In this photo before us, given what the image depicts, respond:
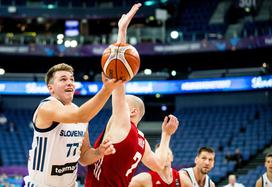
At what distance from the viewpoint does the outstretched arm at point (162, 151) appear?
5828mm

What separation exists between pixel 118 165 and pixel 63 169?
488mm

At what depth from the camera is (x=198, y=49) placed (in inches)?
1173

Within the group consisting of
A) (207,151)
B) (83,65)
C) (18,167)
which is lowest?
(18,167)

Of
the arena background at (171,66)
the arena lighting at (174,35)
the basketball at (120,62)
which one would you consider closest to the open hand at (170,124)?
the basketball at (120,62)

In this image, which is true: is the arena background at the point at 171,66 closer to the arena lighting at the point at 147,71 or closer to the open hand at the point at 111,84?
the arena lighting at the point at 147,71

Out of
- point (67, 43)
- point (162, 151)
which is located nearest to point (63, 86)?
point (162, 151)

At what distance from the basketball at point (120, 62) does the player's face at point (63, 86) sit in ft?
1.68

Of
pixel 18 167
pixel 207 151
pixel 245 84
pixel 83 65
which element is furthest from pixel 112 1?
pixel 207 151

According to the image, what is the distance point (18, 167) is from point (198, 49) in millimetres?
10770

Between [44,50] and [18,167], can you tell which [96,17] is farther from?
[18,167]

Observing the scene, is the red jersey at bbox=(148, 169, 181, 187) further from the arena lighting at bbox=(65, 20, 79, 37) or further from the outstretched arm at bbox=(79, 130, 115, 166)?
the arena lighting at bbox=(65, 20, 79, 37)

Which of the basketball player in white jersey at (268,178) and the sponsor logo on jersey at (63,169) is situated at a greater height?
the sponsor logo on jersey at (63,169)

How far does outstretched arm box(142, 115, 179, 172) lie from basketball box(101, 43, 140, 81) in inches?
51.5

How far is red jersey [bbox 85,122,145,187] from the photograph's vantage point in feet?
16.8
